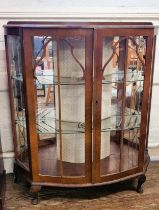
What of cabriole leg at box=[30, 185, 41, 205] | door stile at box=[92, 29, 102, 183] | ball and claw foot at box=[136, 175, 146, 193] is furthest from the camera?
ball and claw foot at box=[136, 175, 146, 193]

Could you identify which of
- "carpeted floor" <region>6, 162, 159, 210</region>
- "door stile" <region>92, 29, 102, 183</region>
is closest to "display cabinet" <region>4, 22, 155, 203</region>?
"door stile" <region>92, 29, 102, 183</region>

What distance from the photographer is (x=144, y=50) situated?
1.36 meters

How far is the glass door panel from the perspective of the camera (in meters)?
1.29

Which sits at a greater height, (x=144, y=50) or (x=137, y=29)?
(x=137, y=29)

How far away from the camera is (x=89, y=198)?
160cm

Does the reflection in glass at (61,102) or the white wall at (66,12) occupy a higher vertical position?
the white wall at (66,12)

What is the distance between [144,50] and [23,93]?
0.69 metres

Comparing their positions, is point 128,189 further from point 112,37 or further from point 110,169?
point 112,37

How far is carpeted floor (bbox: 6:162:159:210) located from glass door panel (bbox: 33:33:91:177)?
0.68ft

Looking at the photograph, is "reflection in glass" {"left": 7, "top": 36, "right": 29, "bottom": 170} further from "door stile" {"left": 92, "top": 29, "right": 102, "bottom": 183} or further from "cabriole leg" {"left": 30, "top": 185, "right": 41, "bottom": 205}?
"door stile" {"left": 92, "top": 29, "right": 102, "bottom": 183}

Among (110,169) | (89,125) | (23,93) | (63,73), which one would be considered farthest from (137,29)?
(110,169)

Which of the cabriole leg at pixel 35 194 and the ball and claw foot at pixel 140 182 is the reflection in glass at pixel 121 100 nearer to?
the ball and claw foot at pixel 140 182

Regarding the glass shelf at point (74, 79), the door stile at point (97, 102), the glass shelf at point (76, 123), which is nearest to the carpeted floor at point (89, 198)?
the door stile at point (97, 102)

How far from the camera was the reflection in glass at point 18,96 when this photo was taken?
1.40 metres
